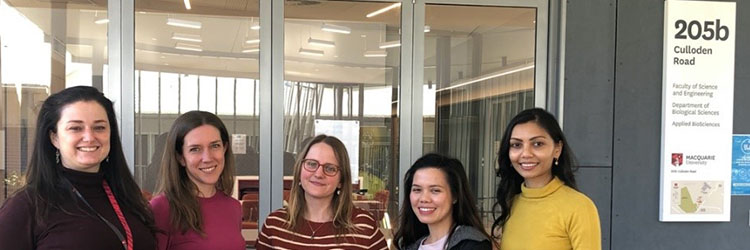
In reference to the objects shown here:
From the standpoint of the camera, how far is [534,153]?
91.6 inches

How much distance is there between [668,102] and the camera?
4.23m

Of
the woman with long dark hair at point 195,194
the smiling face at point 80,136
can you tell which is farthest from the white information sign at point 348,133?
the smiling face at point 80,136

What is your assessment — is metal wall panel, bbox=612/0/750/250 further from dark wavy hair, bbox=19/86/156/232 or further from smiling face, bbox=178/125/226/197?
dark wavy hair, bbox=19/86/156/232

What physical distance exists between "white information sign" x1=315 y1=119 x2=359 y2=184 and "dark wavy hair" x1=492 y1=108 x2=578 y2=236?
2.10m

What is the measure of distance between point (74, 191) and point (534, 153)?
1.66 meters

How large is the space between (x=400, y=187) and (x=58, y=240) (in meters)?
3.01

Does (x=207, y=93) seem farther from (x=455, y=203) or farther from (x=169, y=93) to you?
(x=455, y=203)

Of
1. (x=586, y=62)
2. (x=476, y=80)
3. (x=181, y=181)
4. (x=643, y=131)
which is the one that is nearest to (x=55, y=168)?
(x=181, y=181)

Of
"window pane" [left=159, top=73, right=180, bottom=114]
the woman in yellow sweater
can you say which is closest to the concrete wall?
the woman in yellow sweater

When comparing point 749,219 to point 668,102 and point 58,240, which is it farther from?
point 58,240

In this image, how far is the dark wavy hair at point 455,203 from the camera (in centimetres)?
231

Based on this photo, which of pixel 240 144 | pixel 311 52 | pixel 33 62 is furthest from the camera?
pixel 311 52

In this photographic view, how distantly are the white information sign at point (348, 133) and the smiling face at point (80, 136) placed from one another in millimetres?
2679

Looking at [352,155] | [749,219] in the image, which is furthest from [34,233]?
[749,219]
